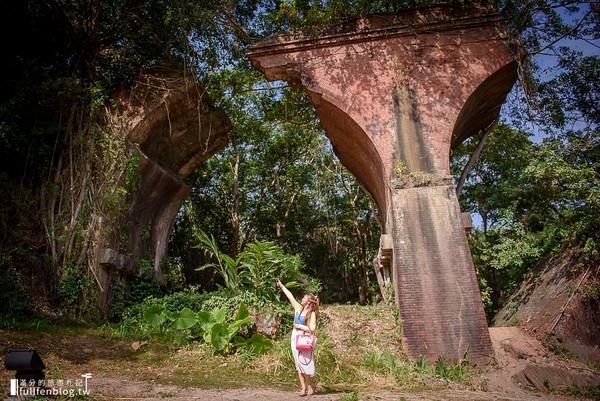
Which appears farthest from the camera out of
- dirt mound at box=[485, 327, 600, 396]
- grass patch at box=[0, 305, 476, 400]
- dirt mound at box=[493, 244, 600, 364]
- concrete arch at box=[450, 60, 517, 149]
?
concrete arch at box=[450, 60, 517, 149]

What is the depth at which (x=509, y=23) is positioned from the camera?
8.95 m

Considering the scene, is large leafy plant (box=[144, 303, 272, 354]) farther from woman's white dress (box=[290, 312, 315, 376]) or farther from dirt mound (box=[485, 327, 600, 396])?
dirt mound (box=[485, 327, 600, 396])

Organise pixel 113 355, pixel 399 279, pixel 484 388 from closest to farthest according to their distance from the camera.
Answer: pixel 484 388 < pixel 113 355 < pixel 399 279

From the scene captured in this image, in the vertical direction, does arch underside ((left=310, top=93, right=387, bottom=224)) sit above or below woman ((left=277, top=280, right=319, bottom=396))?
above

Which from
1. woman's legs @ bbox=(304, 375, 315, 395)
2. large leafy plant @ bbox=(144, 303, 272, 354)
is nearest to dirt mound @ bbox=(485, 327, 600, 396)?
woman's legs @ bbox=(304, 375, 315, 395)

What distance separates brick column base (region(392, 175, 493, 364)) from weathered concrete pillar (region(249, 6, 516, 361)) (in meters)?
0.02

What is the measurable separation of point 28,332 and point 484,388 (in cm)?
692

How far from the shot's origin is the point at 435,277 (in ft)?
23.8

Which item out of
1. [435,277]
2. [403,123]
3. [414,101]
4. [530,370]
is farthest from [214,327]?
[414,101]

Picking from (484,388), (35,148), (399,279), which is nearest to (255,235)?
(35,148)

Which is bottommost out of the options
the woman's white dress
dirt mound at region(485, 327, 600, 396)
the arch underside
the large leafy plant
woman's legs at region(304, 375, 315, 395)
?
dirt mound at region(485, 327, 600, 396)

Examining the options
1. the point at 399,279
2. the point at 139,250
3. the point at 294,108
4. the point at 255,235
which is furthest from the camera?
the point at 255,235

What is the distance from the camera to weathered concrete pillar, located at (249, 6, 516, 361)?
7320mm

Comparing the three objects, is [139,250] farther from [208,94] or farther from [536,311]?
[536,311]
